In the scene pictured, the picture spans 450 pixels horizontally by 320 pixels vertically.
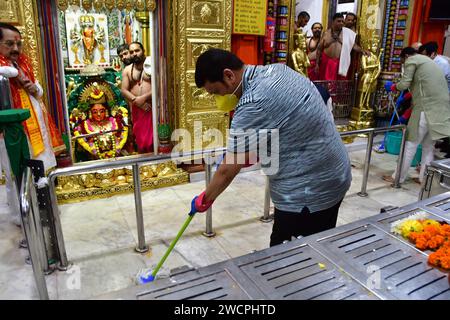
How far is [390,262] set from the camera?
5.11 feet

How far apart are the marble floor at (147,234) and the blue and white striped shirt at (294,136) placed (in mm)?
1083

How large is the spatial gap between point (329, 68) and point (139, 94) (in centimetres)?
343

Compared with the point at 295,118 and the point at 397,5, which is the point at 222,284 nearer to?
the point at 295,118

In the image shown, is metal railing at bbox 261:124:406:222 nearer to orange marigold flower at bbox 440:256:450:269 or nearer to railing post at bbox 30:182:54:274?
railing post at bbox 30:182:54:274

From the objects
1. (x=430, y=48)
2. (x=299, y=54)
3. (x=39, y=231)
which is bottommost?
(x=39, y=231)

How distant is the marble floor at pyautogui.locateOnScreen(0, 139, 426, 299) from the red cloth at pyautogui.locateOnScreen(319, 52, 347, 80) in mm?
2464

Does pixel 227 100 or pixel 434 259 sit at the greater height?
pixel 227 100

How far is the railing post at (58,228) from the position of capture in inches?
105

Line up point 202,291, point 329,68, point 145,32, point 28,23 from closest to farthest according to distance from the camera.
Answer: point 202,291
point 28,23
point 145,32
point 329,68

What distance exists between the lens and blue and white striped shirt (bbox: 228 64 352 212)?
173 centimetres

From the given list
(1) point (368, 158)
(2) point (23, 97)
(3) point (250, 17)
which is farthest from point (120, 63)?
(1) point (368, 158)

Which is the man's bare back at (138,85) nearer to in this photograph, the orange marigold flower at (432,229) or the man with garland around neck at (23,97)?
the man with garland around neck at (23,97)

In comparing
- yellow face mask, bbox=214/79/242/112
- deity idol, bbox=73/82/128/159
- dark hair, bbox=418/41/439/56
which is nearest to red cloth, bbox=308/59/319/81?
dark hair, bbox=418/41/439/56

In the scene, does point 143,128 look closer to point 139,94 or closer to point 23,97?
point 139,94
